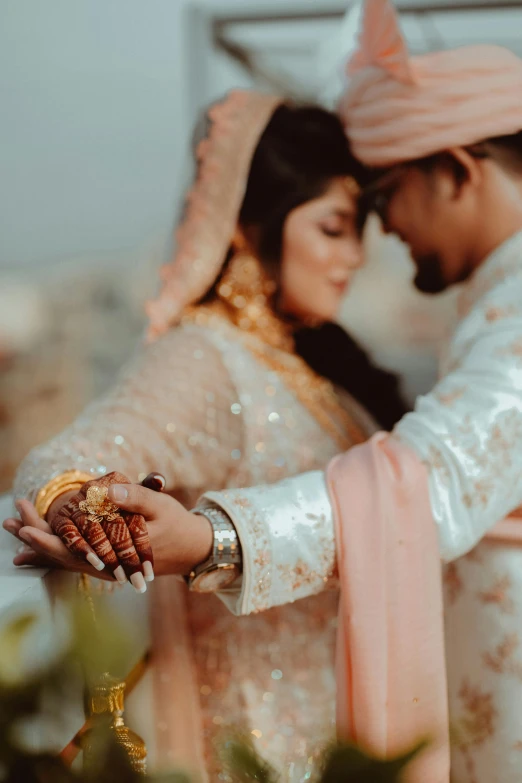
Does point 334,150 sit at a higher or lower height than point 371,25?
lower

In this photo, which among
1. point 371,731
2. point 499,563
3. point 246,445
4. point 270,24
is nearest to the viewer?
point 371,731

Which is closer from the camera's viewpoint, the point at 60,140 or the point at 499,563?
the point at 499,563

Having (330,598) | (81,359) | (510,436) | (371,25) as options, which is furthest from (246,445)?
(81,359)

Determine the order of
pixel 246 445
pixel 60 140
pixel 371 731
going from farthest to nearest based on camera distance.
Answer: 1. pixel 60 140
2. pixel 246 445
3. pixel 371 731

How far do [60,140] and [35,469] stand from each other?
80 centimetres

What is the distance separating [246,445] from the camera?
891 millimetres

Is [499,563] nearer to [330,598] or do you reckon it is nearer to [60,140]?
[330,598]

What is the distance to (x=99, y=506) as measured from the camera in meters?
0.59

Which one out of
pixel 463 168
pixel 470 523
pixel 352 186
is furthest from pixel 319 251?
pixel 470 523

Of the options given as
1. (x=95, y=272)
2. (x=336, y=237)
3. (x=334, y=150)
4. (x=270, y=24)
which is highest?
(x=270, y=24)

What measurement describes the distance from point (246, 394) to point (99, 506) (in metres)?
0.34

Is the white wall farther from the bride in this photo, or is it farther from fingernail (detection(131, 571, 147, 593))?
fingernail (detection(131, 571, 147, 593))

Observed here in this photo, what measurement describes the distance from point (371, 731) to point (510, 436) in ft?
0.98

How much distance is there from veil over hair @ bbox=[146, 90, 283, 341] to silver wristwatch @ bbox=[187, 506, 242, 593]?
0.33 meters
